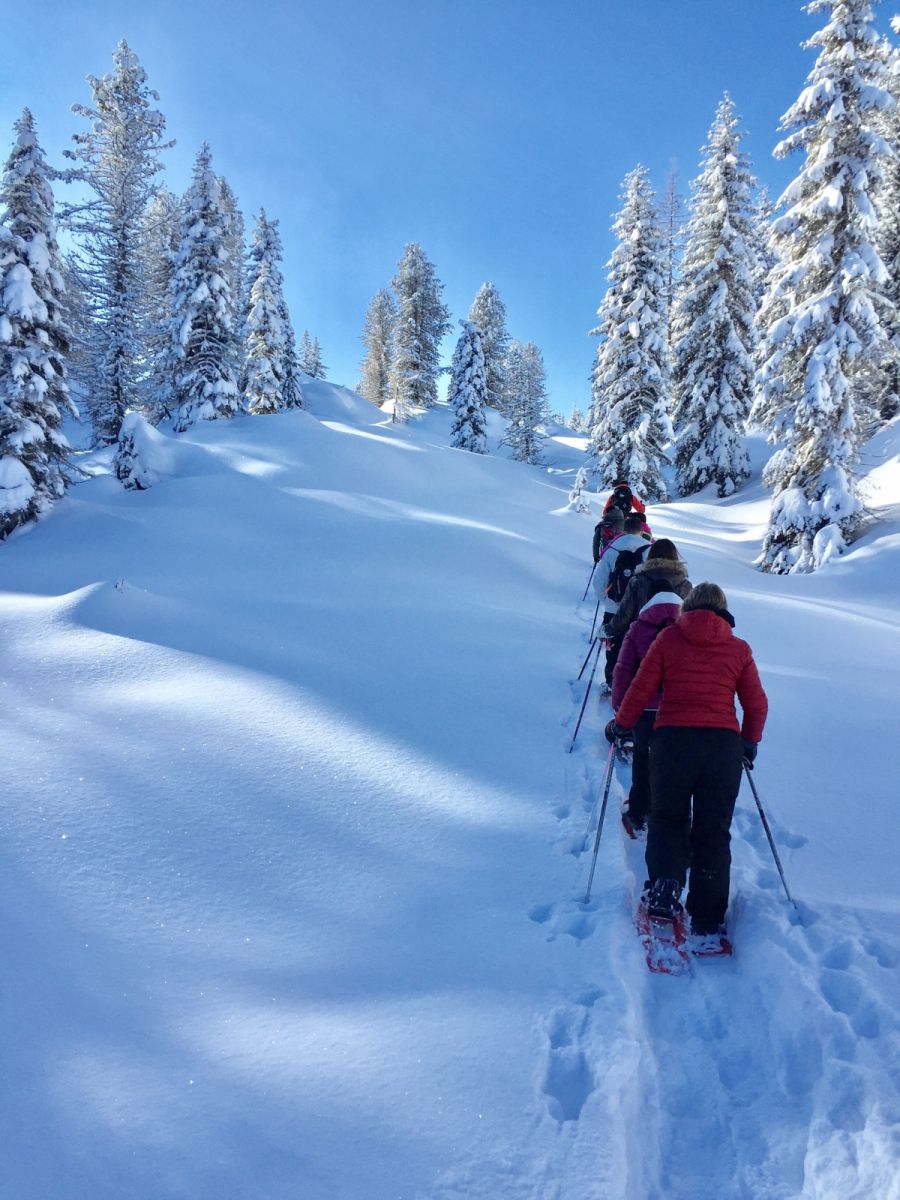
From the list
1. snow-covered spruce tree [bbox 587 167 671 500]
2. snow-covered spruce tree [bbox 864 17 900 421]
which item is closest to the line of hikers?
snow-covered spruce tree [bbox 864 17 900 421]

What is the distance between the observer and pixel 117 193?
25.1m

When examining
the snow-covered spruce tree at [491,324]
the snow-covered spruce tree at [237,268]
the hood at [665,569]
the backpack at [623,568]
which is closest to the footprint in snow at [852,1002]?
the hood at [665,569]

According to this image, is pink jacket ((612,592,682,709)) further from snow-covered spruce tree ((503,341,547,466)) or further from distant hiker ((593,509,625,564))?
snow-covered spruce tree ((503,341,547,466))

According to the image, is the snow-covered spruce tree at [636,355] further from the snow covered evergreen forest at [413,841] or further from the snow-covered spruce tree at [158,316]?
the snow-covered spruce tree at [158,316]

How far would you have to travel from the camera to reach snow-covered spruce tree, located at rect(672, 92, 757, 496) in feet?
82.4

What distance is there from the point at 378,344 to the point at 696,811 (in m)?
65.5

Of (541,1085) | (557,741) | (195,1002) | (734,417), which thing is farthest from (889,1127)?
(734,417)

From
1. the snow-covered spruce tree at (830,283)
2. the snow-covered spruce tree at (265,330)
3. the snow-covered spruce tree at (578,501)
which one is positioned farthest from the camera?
the snow-covered spruce tree at (265,330)

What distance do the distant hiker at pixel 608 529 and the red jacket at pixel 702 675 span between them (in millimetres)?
4701

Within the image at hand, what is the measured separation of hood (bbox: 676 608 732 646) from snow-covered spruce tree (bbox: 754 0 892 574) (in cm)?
1412

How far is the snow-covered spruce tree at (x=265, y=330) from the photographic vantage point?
33.3 m

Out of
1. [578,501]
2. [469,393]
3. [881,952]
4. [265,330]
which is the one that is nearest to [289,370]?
[265,330]

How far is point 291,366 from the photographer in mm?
39000

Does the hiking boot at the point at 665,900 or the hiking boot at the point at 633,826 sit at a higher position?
the hiking boot at the point at 665,900
